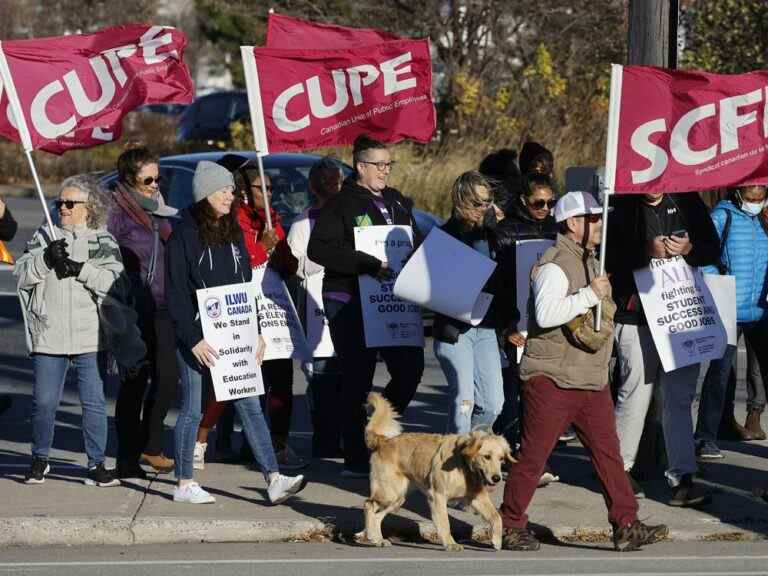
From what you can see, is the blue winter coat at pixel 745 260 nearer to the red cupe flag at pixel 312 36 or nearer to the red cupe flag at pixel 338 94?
the red cupe flag at pixel 338 94

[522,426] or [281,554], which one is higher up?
→ [522,426]

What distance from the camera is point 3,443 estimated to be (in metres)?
10.4

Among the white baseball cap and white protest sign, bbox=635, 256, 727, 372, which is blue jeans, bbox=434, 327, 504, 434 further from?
the white baseball cap

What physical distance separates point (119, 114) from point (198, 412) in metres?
2.13

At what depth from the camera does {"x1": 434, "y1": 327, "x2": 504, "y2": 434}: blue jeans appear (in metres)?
8.55

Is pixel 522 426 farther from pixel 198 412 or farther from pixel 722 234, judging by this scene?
pixel 722 234

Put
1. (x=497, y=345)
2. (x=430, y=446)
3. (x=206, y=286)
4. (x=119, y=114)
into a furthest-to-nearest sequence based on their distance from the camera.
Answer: (x=119, y=114) → (x=497, y=345) → (x=206, y=286) → (x=430, y=446)

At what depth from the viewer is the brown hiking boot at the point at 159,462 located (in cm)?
948

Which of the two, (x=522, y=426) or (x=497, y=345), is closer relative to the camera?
(x=522, y=426)

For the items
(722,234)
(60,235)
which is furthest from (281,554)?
(722,234)

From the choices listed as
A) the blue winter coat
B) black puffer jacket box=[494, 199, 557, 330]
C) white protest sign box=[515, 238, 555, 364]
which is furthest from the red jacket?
the blue winter coat

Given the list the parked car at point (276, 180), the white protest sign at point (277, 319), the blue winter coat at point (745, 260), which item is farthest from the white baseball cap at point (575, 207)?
the parked car at point (276, 180)

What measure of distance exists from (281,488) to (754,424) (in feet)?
12.1

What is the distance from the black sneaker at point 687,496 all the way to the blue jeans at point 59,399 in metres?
3.25
